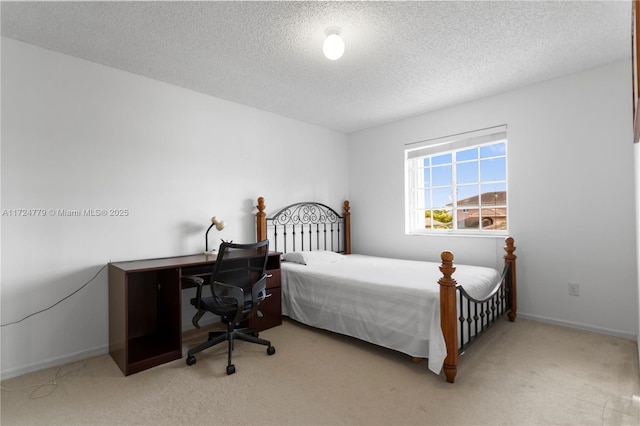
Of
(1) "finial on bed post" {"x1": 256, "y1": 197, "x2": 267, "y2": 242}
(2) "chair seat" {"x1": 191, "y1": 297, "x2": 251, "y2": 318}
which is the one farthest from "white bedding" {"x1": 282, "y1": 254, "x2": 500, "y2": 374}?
(2) "chair seat" {"x1": 191, "y1": 297, "x2": 251, "y2": 318}

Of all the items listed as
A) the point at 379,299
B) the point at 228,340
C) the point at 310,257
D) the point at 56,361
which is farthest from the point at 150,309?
the point at 379,299

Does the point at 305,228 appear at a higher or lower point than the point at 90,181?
lower

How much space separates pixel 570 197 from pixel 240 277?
3148mm

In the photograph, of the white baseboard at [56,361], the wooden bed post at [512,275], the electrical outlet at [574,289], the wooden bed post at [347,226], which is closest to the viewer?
the white baseboard at [56,361]

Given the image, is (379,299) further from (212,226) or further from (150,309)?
(150,309)

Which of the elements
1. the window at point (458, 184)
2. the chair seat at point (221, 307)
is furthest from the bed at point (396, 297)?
the chair seat at point (221, 307)

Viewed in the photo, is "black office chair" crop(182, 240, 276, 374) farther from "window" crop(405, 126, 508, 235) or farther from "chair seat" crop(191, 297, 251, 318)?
"window" crop(405, 126, 508, 235)

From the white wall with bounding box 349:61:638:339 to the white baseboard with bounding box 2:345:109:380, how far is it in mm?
3728

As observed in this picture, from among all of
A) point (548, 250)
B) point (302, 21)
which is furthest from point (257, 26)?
point (548, 250)

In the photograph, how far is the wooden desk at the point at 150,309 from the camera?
2373mm

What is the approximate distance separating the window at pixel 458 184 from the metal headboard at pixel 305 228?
41.5 inches

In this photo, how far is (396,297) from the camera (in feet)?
8.10

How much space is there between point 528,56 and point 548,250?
1.84 meters

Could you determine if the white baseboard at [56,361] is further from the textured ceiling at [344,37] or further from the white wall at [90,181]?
the textured ceiling at [344,37]
